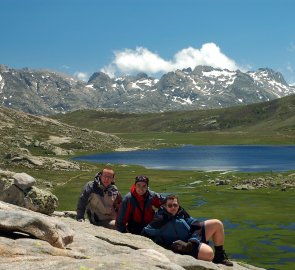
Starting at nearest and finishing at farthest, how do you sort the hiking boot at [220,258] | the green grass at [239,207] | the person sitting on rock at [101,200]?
the hiking boot at [220,258] → the person sitting on rock at [101,200] → the green grass at [239,207]

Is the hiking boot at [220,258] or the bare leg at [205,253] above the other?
the bare leg at [205,253]

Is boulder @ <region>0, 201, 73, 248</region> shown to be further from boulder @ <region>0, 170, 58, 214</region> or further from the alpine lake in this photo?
the alpine lake

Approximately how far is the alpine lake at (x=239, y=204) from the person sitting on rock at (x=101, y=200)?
25710 mm

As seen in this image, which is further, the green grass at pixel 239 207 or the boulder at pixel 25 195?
the green grass at pixel 239 207

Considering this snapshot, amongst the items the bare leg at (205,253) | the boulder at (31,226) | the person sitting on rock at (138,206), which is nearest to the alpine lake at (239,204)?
the person sitting on rock at (138,206)

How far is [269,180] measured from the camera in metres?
107

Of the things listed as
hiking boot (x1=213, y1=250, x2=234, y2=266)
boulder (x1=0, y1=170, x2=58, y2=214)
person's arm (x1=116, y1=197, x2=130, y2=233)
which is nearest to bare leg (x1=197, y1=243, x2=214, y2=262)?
hiking boot (x1=213, y1=250, x2=234, y2=266)

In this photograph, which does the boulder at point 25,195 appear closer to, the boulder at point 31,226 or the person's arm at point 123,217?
the person's arm at point 123,217

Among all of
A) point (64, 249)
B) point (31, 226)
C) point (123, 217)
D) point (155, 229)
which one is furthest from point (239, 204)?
point (31, 226)

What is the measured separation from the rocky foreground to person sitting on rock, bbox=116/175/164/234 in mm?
1575

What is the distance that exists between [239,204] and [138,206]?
209 feet

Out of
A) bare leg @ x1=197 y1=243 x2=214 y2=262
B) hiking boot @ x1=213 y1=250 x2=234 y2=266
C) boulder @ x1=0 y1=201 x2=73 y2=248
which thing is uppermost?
boulder @ x1=0 y1=201 x2=73 y2=248

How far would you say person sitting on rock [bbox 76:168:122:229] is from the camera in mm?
23094

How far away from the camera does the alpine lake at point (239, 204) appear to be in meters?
50.2
